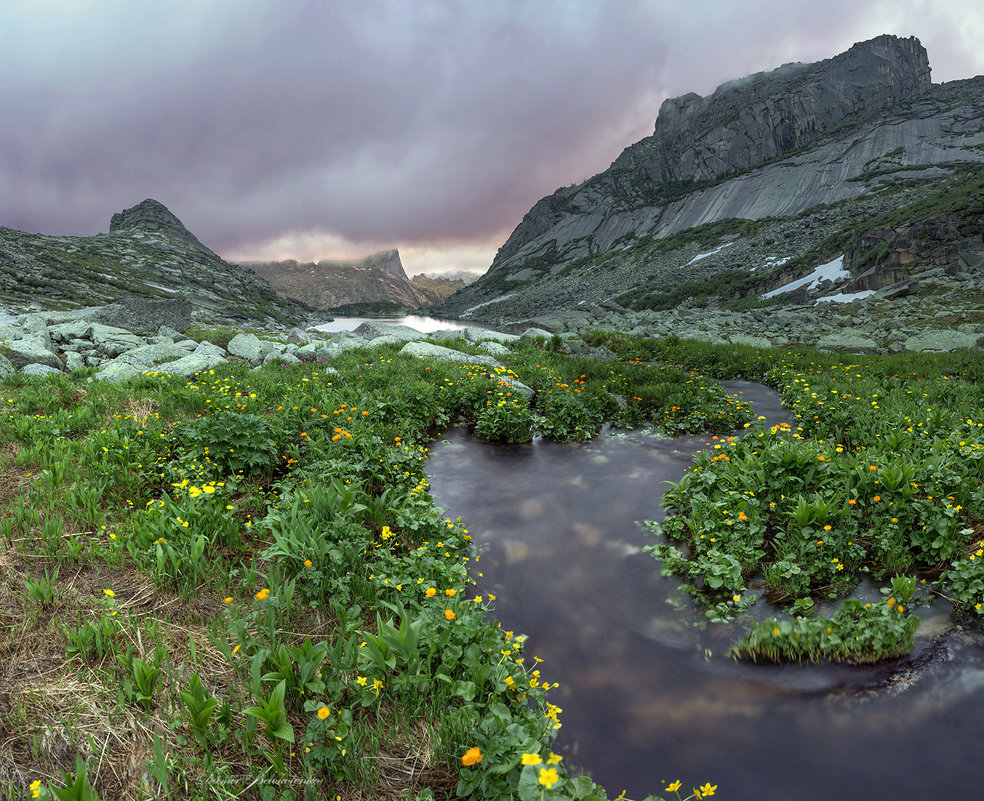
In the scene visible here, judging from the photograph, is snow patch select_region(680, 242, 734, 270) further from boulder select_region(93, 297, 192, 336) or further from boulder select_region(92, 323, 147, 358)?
boulder select_region(92, 323, 147, 358)

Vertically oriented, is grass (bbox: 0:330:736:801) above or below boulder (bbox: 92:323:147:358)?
below

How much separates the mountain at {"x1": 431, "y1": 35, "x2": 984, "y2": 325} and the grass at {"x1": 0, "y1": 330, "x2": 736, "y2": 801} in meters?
49.9

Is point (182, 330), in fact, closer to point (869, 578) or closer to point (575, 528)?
point (575, 528)

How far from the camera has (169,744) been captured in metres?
2.62

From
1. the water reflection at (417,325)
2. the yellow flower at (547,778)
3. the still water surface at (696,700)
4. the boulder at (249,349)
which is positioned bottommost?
the still water surface at (696,700)

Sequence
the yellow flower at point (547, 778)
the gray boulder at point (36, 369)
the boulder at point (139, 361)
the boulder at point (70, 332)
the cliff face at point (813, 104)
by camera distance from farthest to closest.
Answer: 1. the cliff face at point (813, 104)
2. the boulder at point (70, 332)
3. the gray boulder at point (36, 369)
4. the boulder at point (139, 361)
5. the yellow flower at point (547, 778)

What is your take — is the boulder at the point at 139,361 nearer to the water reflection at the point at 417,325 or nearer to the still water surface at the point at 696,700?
the water reflection at the point at 417,325

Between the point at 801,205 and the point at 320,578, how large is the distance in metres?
148

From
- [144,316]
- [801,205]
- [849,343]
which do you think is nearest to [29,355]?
[144,316]

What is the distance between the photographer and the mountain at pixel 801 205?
48906 millimetres

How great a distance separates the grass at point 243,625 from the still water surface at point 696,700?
1.53 ft

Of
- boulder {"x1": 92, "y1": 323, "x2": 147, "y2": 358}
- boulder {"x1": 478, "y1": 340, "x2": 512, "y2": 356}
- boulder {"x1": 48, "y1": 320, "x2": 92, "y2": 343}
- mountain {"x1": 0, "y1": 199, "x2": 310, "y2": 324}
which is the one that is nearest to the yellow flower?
boulder {"x1": 478, "y1": 340, "x2": 512, "y2": 356}

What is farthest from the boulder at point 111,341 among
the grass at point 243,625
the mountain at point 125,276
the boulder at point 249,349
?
the mountain at point 125,276

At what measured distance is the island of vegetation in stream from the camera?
8.70ft
